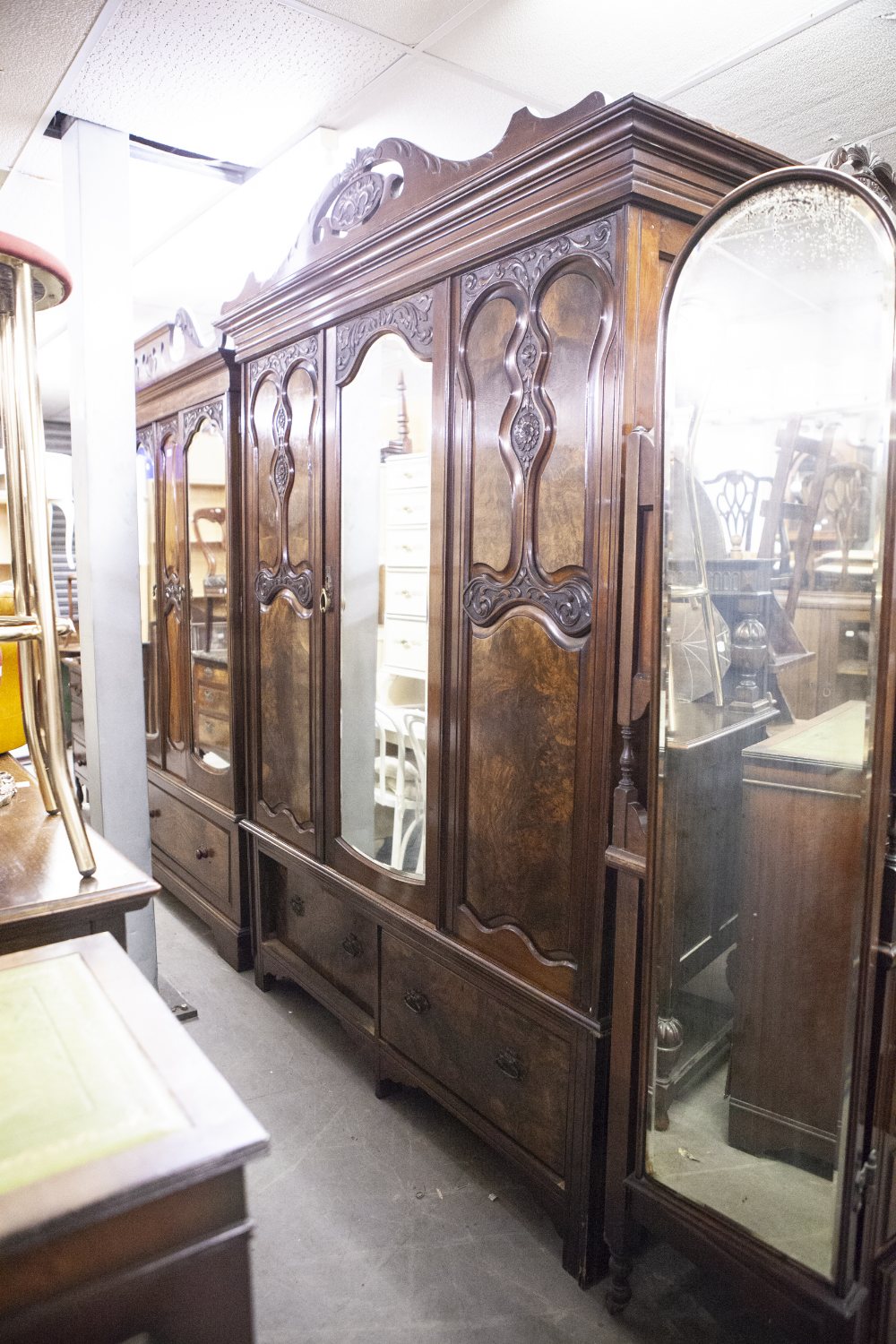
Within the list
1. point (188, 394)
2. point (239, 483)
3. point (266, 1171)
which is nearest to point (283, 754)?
point (239, 483)

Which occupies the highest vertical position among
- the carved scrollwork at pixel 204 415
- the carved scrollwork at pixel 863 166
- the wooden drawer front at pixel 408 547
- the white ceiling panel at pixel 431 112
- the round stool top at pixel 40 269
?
the white ceiling panel at pixel 431 112

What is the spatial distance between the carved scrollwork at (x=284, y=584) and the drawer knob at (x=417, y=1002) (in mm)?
1095

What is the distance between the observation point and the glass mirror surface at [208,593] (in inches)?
123

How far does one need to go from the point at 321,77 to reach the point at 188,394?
1.27 m

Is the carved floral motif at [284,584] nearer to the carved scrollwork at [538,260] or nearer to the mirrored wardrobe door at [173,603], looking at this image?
the mirrored wardrobe door at [173,603]

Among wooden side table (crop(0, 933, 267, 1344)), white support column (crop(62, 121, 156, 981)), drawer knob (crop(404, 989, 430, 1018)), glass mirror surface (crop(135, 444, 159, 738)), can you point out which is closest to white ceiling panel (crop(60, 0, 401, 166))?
white support column (crop(62, 121, 156, 981))

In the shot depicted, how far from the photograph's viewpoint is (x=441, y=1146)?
7.30 ft

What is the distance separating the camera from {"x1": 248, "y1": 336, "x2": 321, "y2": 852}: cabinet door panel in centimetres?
257

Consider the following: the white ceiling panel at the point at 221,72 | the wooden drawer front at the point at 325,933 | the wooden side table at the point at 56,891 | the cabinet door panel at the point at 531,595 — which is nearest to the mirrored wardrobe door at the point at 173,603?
the wooden drawer front at the point at 325,933

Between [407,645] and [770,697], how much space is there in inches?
40.8

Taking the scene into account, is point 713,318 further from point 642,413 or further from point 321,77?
point 321,77

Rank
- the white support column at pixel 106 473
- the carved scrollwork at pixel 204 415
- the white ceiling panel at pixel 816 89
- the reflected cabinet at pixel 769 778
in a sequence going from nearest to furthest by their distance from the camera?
1. the reflected cabinet at pixel 769 778
2. the white ceiling panel at pixel 816 89
3. the white support column at pixel 106 473
4. the carved scrollwork at pixel 204 415

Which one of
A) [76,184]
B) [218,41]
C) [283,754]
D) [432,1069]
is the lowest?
[432,1069]

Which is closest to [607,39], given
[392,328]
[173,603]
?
[392,328]
